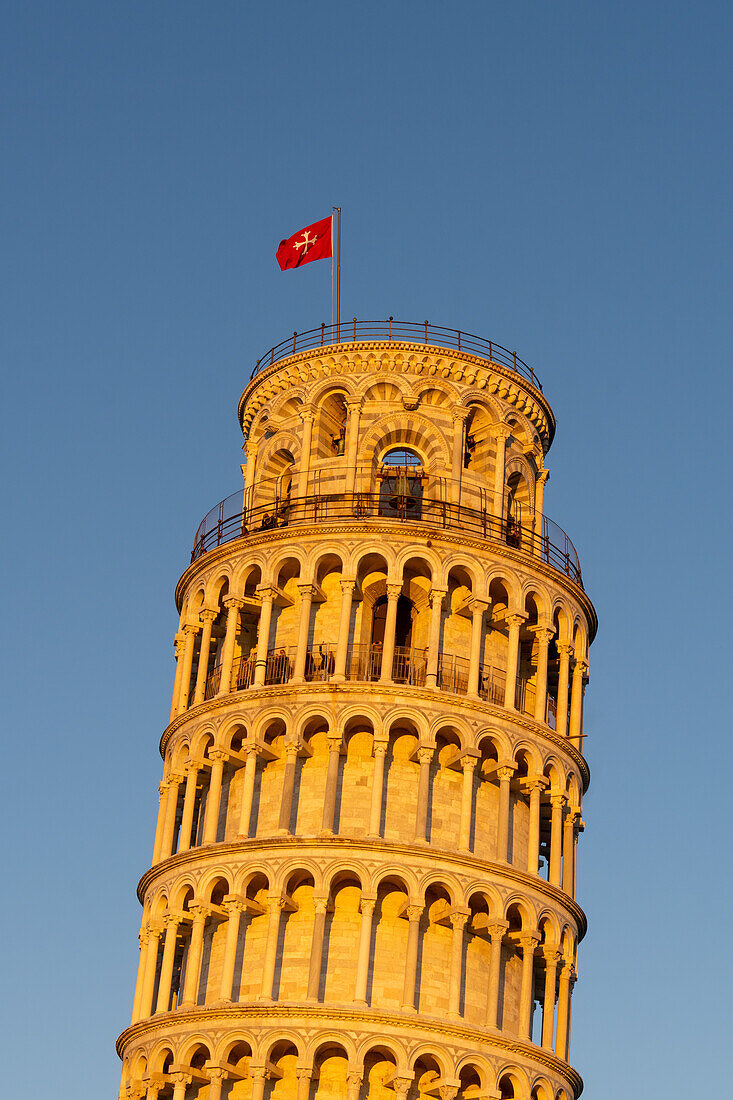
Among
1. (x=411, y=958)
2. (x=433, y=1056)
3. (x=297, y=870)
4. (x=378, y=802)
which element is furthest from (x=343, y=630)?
(x=433, y=1056)

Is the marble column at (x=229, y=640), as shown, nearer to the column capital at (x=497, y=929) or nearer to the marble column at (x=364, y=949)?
the marble column at (x=364, y=949)

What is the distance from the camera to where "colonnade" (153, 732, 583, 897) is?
64000mm

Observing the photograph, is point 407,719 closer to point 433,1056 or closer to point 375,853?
point 375,853

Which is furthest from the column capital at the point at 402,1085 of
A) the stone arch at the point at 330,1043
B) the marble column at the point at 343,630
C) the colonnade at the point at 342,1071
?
the marble column at the point at 343,630

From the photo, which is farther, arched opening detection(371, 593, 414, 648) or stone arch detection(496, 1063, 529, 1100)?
arched opening detection(371, 593, 414, 648)

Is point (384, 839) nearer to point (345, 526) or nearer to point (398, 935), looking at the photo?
point (398, 935)

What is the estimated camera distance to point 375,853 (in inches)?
2472

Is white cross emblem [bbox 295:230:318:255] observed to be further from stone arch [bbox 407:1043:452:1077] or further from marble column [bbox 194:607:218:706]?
stone arch [bbox 407:1043:452:1077]

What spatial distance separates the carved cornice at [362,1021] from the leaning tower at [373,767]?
0.26 ft

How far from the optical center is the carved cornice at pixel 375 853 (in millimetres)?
62781

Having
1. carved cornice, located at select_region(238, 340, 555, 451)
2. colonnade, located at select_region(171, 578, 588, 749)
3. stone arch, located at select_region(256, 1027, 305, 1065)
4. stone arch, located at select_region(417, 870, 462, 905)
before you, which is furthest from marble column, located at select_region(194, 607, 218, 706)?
stone arch, located at select_region(256, 1027, 305, 1065)

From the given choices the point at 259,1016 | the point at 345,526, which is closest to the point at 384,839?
the point at 259,1016

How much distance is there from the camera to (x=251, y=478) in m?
76.4

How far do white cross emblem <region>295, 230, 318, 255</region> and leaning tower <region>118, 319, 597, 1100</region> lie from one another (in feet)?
16.6
